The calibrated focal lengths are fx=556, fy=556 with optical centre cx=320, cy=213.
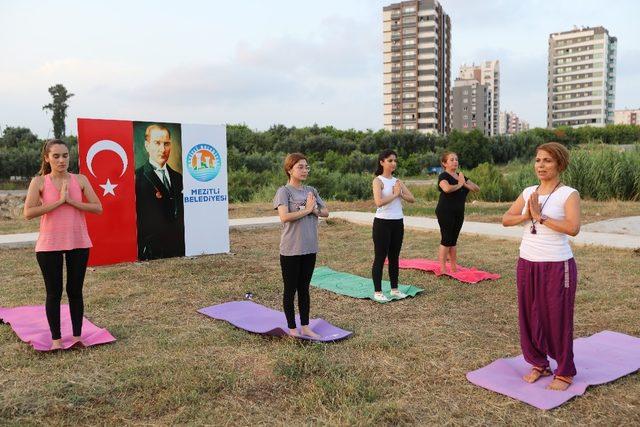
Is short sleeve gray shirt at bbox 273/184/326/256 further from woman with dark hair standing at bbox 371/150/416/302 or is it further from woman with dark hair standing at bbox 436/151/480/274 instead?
woman with dark hair standing at bbox 436/151/480/274

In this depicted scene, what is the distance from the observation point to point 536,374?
3.83 meters

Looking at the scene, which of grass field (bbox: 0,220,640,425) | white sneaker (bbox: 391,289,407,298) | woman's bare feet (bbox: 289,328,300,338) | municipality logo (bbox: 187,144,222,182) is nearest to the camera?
grass field (bbox: 0,220,640,425)

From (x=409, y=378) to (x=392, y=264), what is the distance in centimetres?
245

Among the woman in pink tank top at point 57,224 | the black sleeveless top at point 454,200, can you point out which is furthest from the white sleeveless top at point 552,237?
the woman in pink tank top at point 57,224

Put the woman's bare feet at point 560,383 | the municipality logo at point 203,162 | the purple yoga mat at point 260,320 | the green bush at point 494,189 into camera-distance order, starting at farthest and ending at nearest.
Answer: the green bush at point 494,189, the municipality logo at point 203,162, the purple yoga mat at point 260,320, the woman's bare feet at point 560,383

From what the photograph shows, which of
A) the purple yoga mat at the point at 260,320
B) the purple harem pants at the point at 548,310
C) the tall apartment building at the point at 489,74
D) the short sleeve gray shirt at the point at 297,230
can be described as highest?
the tall apartment building at the point at 489,74

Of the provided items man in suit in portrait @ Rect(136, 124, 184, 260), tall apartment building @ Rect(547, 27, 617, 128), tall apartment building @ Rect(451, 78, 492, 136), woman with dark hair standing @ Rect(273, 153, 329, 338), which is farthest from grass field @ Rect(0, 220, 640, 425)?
tall apartment building @ Rect(547, 27, 617, 128)

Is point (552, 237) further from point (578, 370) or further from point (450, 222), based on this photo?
point (450, 222)

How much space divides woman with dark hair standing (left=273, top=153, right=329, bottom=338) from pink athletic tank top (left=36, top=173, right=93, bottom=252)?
1.57m

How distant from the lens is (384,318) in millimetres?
5625

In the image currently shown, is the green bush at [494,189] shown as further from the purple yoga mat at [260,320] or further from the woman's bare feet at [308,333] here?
the woman's bare feet at [308,333]

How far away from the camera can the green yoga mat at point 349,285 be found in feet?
21.6

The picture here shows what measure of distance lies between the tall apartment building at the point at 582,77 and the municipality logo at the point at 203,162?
12359cm

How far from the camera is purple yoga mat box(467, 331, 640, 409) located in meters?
3.60
